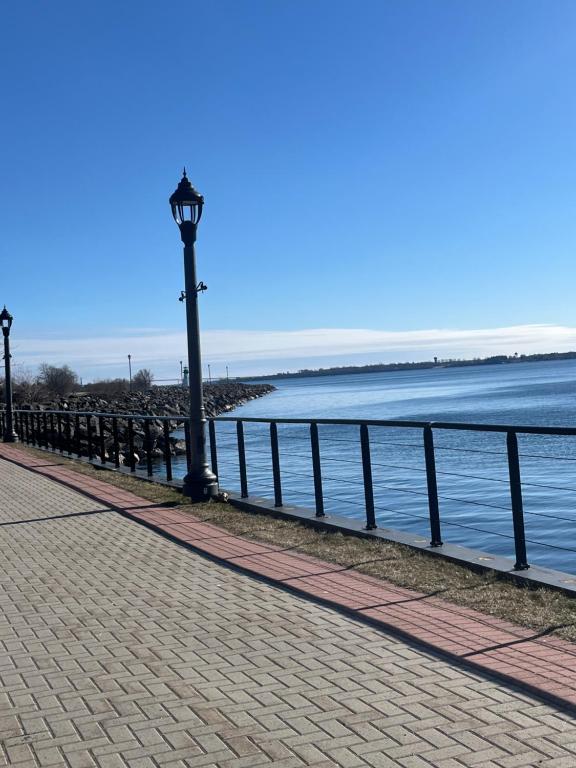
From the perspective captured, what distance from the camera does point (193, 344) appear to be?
37.9 ft

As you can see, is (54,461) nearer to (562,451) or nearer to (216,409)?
(562,451)

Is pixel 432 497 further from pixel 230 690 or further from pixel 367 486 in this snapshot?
pixel 230 690

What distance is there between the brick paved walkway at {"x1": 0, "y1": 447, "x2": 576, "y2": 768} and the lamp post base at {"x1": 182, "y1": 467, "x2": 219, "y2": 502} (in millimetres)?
4098

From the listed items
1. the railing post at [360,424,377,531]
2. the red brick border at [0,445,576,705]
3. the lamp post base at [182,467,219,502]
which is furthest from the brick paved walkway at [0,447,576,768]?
the lamp post base at [182,467,219,502]

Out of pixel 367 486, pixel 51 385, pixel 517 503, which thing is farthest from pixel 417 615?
pixel 51 385

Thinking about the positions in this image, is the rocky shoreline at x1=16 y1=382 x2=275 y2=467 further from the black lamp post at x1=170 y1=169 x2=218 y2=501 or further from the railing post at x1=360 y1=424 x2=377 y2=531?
the railing post at x1=360 y1=424 x2=377 y2=531

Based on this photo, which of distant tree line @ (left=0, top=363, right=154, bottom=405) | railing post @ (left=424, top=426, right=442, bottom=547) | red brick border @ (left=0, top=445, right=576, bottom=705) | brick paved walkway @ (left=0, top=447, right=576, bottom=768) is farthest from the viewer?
distant tree line @ (left=0, top=363, right=154, bottom=405)

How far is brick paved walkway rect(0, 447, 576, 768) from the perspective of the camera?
3.77 metres

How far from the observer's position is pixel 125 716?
13.9 ft

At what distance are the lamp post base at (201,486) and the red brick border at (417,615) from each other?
69.8 inches

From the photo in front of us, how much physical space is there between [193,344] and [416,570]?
17.7ft

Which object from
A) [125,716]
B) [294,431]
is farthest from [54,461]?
[294,431]

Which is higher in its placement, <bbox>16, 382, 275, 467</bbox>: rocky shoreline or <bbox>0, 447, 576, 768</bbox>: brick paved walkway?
<bbox>16, 382, 275, 467</bbox>: rocky shoreline

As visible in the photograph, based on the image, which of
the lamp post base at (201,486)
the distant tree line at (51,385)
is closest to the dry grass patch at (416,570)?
the lamp post base at (201,486)
